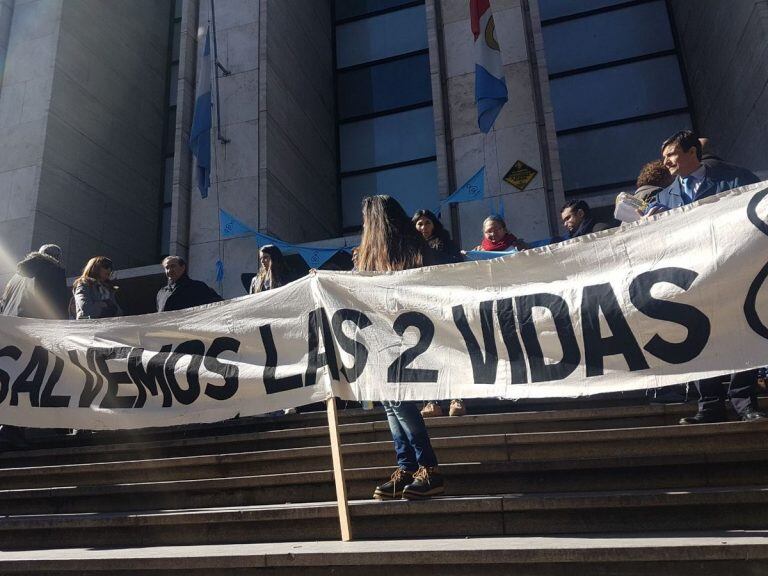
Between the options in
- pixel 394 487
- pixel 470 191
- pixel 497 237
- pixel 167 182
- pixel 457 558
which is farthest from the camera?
pixel 167 182

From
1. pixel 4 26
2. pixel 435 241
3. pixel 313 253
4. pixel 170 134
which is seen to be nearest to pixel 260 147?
pixel 313 253

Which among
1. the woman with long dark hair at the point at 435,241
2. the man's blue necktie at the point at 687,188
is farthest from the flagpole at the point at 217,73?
the man's blue necktie at the point at 687,188

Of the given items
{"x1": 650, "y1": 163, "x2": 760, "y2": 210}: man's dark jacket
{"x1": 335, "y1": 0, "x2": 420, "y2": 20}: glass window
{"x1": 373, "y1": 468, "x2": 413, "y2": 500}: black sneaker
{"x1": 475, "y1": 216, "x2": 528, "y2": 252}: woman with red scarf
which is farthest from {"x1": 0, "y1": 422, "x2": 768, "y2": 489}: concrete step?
{"x1": 335, "y1": 0, "x2": 420, "y2": 20}: glass window

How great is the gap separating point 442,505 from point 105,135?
45.0ft

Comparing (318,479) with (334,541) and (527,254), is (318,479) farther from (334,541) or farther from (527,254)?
(527,254)

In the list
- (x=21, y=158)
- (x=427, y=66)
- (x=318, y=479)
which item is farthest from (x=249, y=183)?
(x=318, y=479)

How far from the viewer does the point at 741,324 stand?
3482 millimetres

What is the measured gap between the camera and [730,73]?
1077cm

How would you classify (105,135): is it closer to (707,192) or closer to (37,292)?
(37,292)

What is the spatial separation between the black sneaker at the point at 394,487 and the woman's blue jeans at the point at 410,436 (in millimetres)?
43

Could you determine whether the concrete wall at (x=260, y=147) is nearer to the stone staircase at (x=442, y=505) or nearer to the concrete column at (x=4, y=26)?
the concrete column at (x=4, y=26)

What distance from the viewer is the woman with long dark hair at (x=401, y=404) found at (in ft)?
12.9

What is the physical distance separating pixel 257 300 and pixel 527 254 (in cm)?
206

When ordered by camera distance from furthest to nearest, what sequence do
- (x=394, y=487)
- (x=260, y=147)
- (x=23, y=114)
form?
(x=23, y=114) < (x=260, y=147) < (x=394, y=487)
